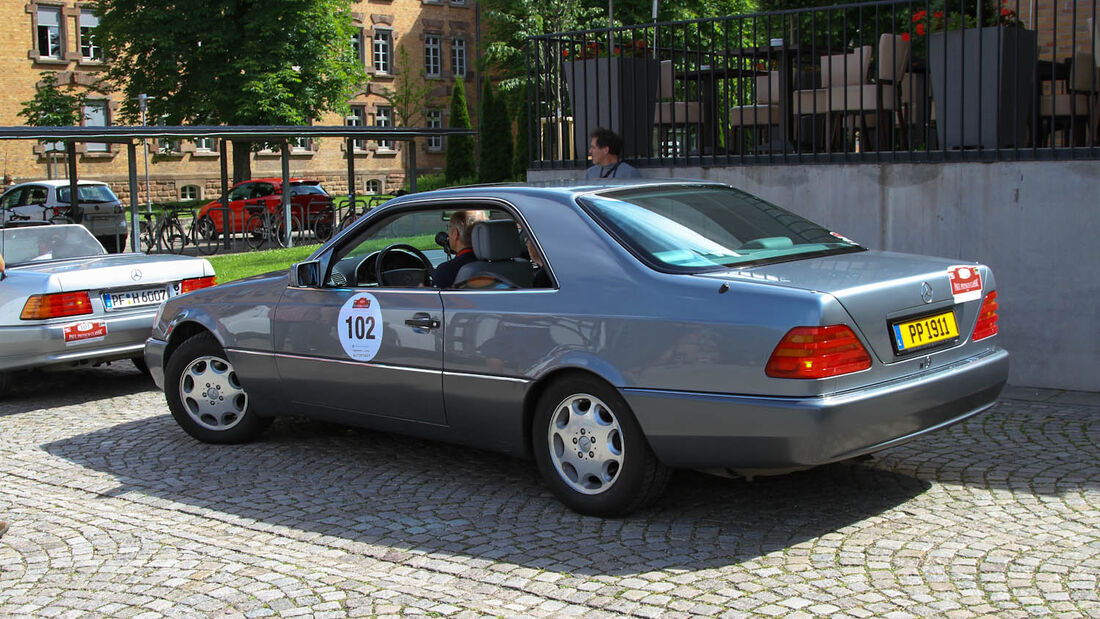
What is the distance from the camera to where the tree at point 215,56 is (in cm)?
3728

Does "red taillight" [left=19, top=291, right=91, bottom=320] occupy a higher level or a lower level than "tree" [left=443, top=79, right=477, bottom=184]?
lower

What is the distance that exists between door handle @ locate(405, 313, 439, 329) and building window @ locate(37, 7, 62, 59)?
47.7 m

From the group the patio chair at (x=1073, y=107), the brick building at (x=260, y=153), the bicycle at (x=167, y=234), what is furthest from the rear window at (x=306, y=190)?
the patio chair at (x=1073, y=107)

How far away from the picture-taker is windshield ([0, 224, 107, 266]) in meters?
10.3

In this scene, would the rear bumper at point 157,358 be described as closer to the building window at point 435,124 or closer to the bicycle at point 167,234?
the bicycle at point 167,234

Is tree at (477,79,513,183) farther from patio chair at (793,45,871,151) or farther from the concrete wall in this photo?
A: the concrete wall

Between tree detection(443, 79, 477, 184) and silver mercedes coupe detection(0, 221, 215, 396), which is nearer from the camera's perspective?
silver mercedes coupe detection(0, 221, 215, 396)

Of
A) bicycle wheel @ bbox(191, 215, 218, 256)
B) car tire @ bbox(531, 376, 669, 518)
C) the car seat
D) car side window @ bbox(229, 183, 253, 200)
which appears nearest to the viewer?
car tire @ bbox(531, 376, 669, 518)

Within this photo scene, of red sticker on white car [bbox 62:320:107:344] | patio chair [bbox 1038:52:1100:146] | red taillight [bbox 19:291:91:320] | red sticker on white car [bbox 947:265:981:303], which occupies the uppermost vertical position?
patio chair [bbox 1038:52:1100:146]

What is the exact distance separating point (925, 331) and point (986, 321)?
2.00ft

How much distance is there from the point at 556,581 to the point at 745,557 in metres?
0.80

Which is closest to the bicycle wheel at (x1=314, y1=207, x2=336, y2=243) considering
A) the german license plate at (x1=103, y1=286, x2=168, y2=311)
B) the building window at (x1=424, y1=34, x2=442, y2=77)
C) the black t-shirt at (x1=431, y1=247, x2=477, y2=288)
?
the german license plate at (x1=103, y1=286, x2=168, y2=311)

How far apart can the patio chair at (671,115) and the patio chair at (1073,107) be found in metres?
2.89

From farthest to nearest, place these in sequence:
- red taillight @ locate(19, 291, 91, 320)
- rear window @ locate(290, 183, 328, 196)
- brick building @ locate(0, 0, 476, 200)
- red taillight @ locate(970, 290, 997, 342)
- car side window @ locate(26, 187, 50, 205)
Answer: brick building @ locate(0, 0, 476, 200)
rear window @ locate(290, 183, 328, 196)
car side window @ locate(26, 187, 50, 205)
red taillight @ locate(19, 291, 91, 320)
red taillight @ locate(970, 290, 997, 342)
